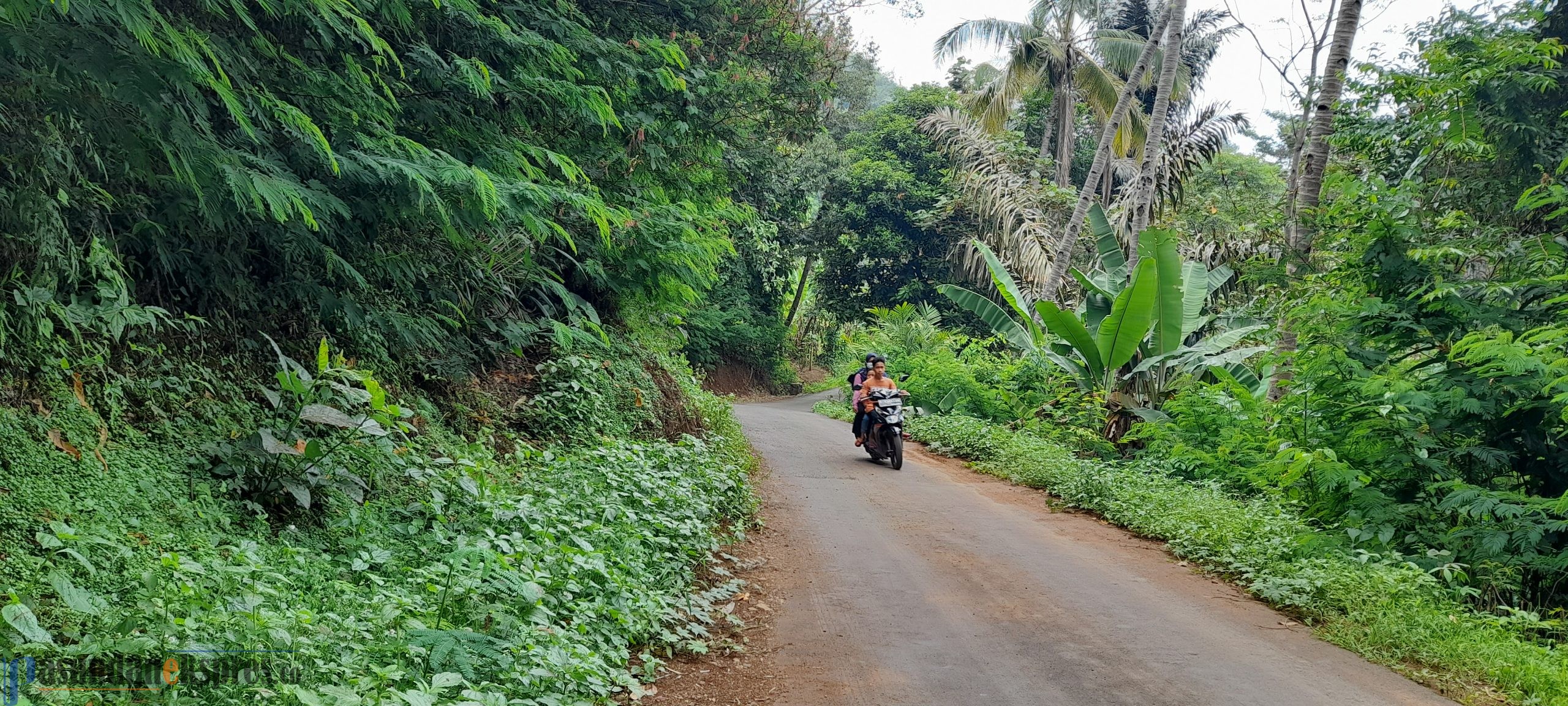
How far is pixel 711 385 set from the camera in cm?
3334

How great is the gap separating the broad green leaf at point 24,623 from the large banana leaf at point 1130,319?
37.9ft

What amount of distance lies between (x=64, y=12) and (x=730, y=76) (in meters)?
8.13

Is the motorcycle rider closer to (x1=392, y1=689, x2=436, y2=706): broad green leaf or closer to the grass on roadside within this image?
the grass on roadside

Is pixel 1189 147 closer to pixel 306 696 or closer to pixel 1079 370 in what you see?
pixel 1079 370

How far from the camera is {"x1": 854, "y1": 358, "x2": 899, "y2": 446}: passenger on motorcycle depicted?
→ 13.6 metres

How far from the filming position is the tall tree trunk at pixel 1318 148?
10.0 metres

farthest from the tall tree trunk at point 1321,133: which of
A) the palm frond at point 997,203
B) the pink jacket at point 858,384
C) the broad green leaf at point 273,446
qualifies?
the palm frond at point 997,203

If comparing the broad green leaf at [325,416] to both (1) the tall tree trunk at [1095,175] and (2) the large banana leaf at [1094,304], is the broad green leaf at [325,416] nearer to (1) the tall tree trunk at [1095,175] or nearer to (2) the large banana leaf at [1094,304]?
(2) the large banana leaf at [1094,304]

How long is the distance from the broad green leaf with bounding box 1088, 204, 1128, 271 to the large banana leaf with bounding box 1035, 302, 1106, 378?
6.14ft

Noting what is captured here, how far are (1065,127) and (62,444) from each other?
91.5 feet

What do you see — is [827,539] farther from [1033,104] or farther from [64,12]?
[1033,104]

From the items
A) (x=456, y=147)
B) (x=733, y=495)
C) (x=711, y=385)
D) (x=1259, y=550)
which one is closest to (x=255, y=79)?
(x=456, y=147)

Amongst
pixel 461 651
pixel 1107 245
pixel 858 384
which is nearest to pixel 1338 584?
pixel 461 651

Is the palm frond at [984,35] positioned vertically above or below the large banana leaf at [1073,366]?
above
